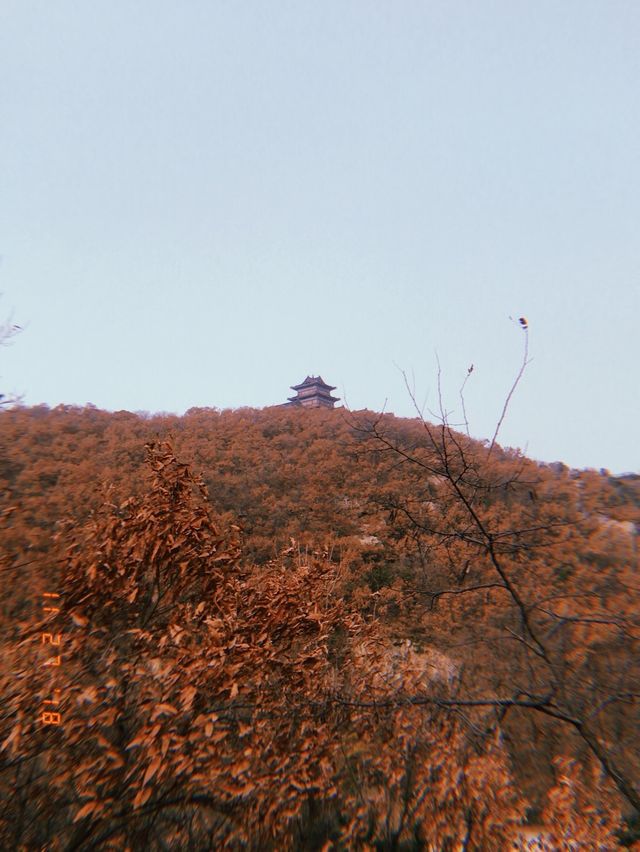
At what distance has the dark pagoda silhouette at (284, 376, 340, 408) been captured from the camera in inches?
1622

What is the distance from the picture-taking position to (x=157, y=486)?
5059mm

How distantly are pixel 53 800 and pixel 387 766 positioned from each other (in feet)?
13.1

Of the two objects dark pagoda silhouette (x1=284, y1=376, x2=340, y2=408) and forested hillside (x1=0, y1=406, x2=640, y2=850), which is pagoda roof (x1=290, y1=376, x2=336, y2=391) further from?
forested hillside (x1=0, y1=406, x2=640, y2=850)

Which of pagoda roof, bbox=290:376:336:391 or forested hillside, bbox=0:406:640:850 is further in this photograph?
pagoda roof, bbox=290:376:336:391

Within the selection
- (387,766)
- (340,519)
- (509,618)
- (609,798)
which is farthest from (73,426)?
(609,798)

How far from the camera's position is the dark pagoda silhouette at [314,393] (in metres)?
41.2

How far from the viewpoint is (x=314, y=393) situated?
41250 mm
